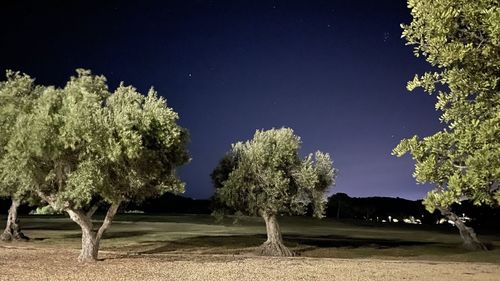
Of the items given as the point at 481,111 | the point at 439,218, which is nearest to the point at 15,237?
the point at 481,111

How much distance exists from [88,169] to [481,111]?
20.1 meters

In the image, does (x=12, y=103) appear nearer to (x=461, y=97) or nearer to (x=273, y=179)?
(x=273, y=179)

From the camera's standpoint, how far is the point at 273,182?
3784cm

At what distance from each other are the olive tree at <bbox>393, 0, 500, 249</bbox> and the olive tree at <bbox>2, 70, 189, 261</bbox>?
17095 mm

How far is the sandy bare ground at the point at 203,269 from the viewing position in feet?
74.5

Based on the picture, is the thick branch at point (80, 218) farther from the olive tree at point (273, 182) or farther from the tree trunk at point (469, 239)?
the tree trunk at point (469, 239)

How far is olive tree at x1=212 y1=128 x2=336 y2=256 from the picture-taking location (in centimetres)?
3822

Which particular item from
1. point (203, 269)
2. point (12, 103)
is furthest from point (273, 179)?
point (12, 103)

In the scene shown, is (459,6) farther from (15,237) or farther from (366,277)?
(15,237)

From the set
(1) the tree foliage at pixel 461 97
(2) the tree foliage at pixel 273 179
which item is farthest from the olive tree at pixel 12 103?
(1) the tree foliage at pixel 461 97

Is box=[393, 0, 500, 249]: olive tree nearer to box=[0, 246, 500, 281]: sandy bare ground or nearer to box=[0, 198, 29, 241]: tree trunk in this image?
box=[0, 246, 500, 281]: sandy bare ground

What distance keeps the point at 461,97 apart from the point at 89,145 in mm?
19596

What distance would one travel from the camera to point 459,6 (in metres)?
12.5

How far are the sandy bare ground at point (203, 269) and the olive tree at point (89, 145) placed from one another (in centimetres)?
324
